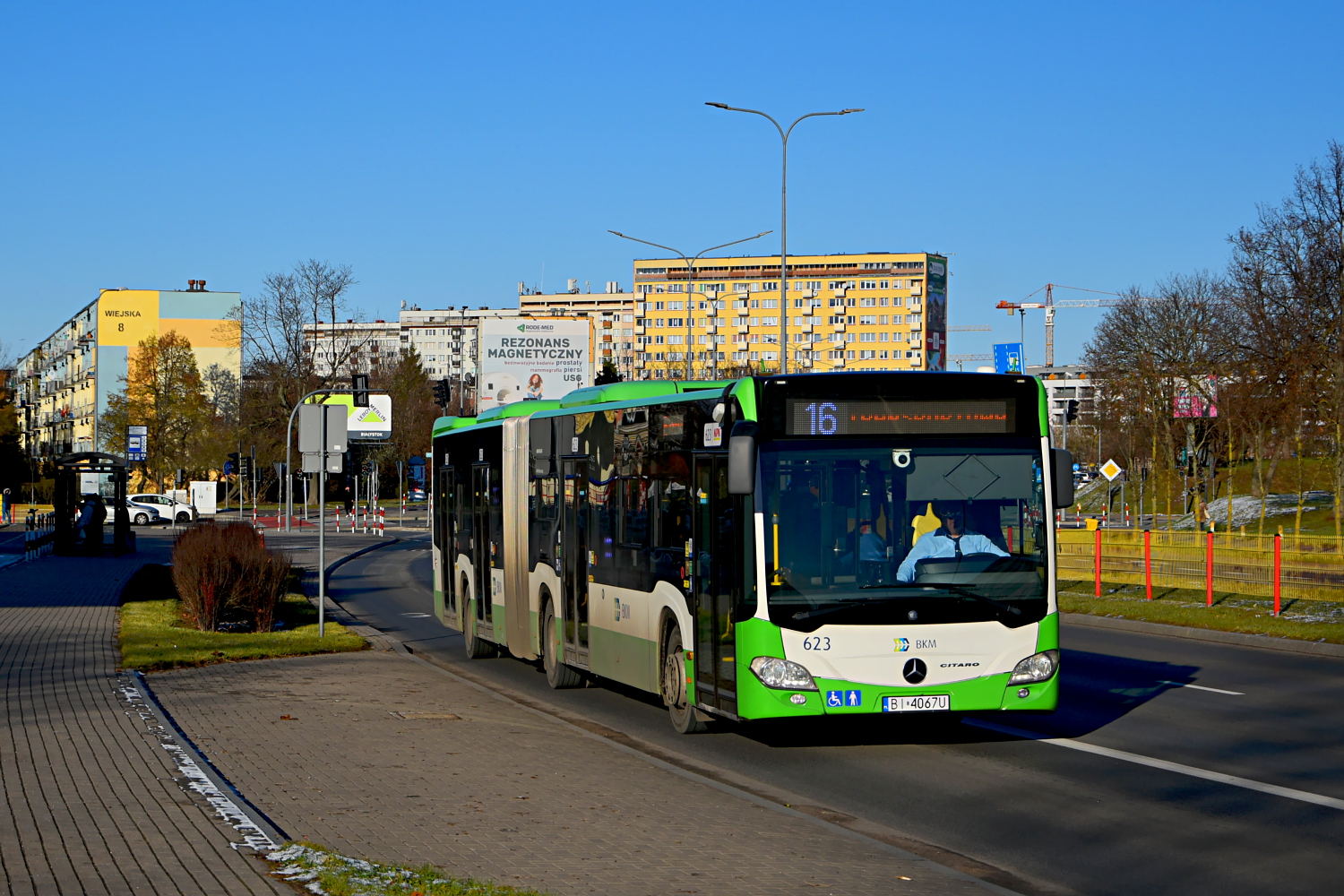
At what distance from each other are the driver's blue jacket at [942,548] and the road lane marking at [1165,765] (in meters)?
1.83

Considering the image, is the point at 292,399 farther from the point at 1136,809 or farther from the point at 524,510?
the point at 1136,809

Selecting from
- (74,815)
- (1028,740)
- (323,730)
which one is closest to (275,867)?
(74,815)

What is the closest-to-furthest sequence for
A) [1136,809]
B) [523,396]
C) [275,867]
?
[275,867] → [1136,809] → [523,396]

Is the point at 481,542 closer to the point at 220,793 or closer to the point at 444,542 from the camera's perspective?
the point at 444,542

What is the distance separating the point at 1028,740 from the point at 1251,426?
34.8 metres

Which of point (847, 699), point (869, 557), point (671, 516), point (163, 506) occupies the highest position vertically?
point (671, 516)

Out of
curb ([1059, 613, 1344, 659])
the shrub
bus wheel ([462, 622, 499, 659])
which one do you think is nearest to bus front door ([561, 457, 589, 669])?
bus wheel ([462, 622, 499, 659])

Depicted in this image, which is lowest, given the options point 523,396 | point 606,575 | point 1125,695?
point 1125,695

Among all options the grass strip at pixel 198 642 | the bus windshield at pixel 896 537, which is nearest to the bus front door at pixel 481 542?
the grass strip at pixel 198 642

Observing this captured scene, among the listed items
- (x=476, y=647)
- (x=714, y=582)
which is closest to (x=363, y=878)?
(x=714, y=582)

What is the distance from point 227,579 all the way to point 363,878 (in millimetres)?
15093

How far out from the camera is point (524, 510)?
1656 centimetres

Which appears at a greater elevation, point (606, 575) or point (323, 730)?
point (606, 575)

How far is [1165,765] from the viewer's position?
10820 mm
